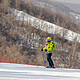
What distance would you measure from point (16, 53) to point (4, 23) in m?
10.0

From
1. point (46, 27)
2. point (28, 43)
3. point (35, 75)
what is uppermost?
point (35, 75)

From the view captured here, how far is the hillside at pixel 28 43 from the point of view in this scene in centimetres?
2280

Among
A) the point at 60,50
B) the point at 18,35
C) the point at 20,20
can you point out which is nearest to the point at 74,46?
the point at 60,50

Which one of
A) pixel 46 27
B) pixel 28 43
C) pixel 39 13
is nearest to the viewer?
pixel 28 43

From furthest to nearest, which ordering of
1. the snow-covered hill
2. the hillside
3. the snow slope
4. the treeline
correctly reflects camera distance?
the treeline → the snow-covered hill → the hillside → the snow slope

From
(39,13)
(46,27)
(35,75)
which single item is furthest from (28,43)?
(35,75)

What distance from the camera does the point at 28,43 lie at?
28.1 meters

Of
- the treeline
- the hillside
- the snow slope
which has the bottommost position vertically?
the hillside

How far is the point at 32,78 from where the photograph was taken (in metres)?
3.76

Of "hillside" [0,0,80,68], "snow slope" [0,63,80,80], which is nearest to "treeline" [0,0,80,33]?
"hillside" [0,0,80,68]

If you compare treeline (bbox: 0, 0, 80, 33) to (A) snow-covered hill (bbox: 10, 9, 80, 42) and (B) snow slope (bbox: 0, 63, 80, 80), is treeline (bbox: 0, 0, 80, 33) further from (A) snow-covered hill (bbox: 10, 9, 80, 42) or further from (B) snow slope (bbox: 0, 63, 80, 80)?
(B) snow slope (bbox: 0, 63, 80, 80)

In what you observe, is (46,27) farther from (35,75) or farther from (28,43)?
(35,75)

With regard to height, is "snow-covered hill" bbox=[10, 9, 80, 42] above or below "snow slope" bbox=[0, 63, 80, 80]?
below

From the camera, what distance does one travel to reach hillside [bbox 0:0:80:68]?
22.8m
